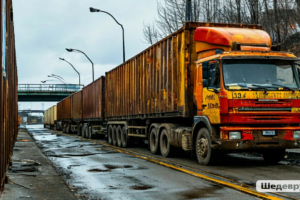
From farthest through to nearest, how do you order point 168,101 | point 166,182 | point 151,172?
point 168,101, point 151,172, point 166,182

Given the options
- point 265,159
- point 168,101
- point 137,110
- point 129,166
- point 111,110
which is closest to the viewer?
point 129,166

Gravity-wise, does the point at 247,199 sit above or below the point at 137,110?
below

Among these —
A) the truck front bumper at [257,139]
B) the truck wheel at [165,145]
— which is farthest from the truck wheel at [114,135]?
the truck front bumper at [257,139]

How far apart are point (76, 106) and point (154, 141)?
21.4 m

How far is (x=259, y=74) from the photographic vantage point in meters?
10.2

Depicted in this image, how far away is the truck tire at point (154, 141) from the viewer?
14.8m

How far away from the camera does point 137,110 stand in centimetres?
1719

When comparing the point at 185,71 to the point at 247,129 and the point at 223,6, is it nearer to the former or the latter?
the point at 247,129

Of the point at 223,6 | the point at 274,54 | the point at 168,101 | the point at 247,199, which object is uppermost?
the point at 223,6

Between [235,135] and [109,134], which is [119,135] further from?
[235,135]

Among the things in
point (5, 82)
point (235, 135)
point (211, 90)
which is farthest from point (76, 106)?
point (5, 82)

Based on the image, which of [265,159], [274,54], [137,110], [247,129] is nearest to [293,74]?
[274,54]

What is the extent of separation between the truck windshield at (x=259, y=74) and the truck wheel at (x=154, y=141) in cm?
527

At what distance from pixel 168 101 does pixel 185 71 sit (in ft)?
5.62
